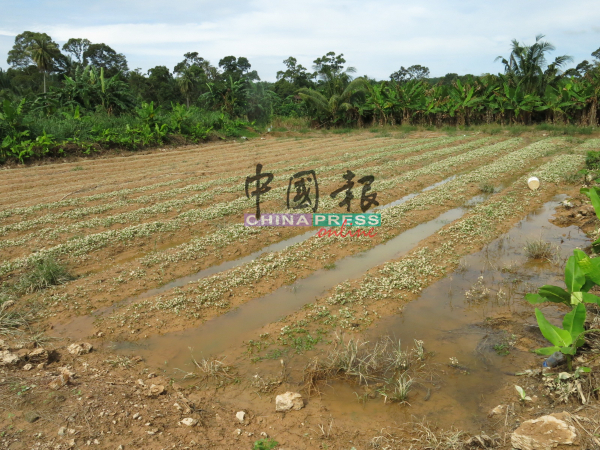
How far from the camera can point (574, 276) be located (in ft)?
17.8

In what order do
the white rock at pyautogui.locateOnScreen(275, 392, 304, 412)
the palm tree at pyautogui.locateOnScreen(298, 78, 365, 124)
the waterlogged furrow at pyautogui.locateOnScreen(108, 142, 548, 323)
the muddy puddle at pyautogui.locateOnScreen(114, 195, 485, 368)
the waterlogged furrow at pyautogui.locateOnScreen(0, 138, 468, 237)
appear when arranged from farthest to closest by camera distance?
1. the palm tree at pyautogui.locateOnScreen(298, 78, 365, 124)
2. the waterlogged furrow at pyautogui.locateOnScreen(0, 138, 468, 237)
3. the waterlogged furrow at pyautogui.locateOnScreen(108, 142, 548, 323)
4. the muddy puddle at pyautogui.locateOnScreen(114, 195, 485, 368)
5. the white rock at pyautogui.locateOnScreen(275, 392, 304, 412)

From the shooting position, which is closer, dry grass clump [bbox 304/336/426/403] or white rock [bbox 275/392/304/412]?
white rock [bbox 275/392/304/412]

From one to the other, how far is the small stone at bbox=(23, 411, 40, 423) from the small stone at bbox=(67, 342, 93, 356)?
1702 millimetres

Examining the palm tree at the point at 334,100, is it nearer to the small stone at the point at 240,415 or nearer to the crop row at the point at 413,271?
the crop row at the point at 413,271

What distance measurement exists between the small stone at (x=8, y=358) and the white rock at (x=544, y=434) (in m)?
5.94

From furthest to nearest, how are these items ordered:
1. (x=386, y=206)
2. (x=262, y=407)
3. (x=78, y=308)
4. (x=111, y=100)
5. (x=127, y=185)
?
(x=111, y=100) < (x=127, y=185) < (x=386, y=206) < (x=78, y=308) < (x=262, y=407)

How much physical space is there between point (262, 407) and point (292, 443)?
72 cm

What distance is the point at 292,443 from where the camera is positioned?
14.4 feet

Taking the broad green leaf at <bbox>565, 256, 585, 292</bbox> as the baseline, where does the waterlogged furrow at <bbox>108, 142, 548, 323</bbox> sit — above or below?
below

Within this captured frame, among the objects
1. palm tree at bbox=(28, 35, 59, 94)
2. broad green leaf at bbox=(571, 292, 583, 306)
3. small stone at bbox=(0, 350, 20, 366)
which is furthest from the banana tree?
palm tree at bbox=(28, 35, 59, 94)

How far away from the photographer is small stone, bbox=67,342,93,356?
6.09 metres

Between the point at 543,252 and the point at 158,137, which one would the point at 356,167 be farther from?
the point at 158,137

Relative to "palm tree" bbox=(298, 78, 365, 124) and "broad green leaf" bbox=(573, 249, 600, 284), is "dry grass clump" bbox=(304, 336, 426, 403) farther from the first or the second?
"palm tree" bbox=(298, 78, 365, 124)

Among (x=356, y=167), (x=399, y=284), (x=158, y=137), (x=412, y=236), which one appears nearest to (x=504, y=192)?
(x=412, y=236)
